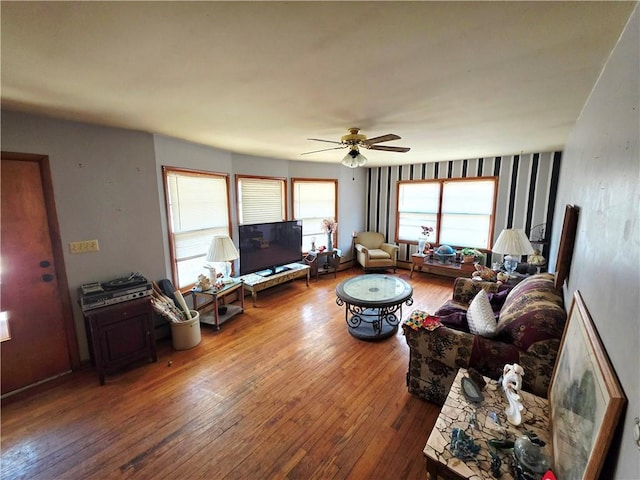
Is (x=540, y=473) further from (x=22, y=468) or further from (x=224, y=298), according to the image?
(x=224, y=298)

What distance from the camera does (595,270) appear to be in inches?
47.7

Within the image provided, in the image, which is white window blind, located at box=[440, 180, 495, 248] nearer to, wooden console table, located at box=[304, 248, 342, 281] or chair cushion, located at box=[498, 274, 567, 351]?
wooden console table, located at box=[304, 248, 342, 281]

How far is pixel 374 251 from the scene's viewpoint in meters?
5.92

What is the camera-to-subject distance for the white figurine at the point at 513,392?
55.7 inches

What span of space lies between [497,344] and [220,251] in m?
3.06

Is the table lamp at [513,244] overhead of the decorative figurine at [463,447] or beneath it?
overhead

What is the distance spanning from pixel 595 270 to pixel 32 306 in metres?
4.08

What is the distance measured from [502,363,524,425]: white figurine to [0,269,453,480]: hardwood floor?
69 cm

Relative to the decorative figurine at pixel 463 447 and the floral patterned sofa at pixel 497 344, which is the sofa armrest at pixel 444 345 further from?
the decorative figurine at pixel 463 447

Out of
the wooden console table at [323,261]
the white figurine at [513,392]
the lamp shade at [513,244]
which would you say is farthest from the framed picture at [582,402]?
the wooden console table at [323,261]

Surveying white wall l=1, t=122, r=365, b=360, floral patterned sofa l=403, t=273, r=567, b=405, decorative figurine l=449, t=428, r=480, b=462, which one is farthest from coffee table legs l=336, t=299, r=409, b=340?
white wall l=1, t=122, r=365, b=360

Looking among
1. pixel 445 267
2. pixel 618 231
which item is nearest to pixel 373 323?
pixel 445 267

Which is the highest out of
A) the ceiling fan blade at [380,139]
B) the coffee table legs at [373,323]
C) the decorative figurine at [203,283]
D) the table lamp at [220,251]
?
the ceiling fan blade at [380,139]

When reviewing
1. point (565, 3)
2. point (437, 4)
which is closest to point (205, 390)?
point (437, 4)
